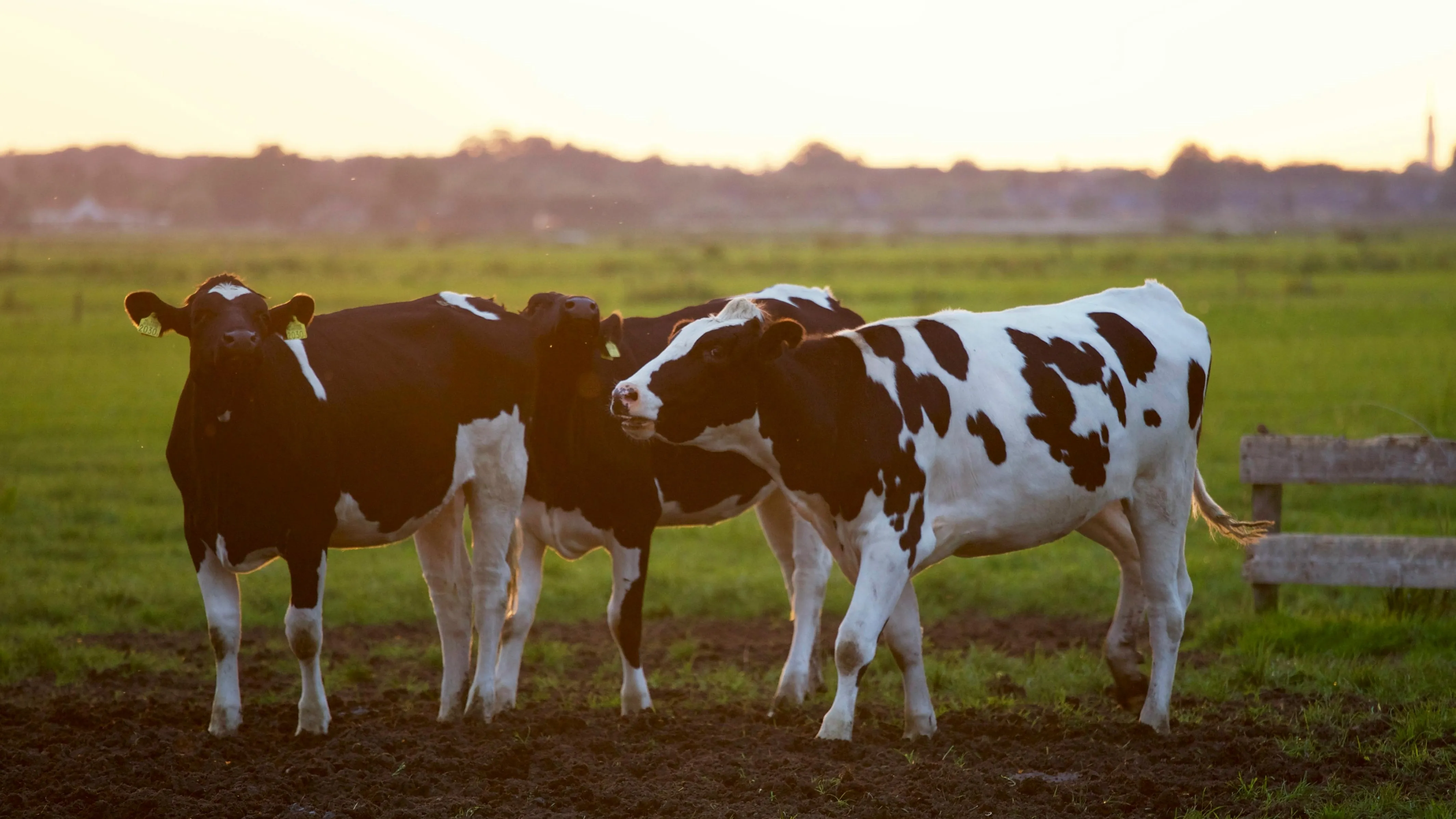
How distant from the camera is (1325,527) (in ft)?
40.4

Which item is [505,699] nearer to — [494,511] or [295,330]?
[494,511]

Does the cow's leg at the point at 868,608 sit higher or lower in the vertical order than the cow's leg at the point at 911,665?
higher

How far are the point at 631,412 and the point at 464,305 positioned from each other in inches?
95.7

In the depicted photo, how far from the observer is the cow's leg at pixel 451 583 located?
8.00 metres

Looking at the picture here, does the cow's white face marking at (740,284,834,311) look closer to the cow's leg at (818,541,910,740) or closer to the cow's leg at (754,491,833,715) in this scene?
the cow's leg at (754,491,833,715)

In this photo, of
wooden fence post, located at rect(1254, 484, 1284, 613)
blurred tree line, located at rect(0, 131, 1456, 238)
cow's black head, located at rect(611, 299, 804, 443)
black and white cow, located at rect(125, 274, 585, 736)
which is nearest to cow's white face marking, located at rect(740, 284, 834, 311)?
black and white cow, located at rect(125, 274, 585, 736)

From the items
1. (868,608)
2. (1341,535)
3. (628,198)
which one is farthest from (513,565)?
(628,198)

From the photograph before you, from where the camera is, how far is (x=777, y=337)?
6480mm

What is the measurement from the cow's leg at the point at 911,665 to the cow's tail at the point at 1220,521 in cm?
216

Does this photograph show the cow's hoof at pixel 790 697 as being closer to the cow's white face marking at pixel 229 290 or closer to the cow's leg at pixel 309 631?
the cow's leg at pixel 309 631

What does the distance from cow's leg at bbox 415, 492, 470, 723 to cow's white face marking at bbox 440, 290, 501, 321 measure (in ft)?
3.44

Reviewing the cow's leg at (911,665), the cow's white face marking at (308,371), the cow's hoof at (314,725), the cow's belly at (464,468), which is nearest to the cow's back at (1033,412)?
the cow's leg at (911,665)

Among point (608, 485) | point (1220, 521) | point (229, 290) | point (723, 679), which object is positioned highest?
point (229, 290)

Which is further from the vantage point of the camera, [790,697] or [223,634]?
[790,697]
